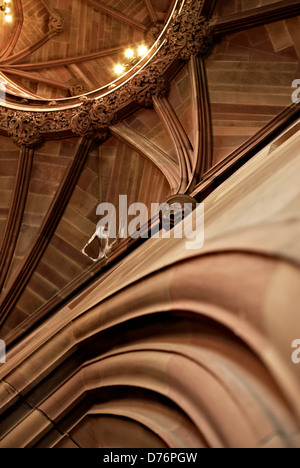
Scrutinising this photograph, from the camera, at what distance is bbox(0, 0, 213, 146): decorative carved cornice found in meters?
7.88

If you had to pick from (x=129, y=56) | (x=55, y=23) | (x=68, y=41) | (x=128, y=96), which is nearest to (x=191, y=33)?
(x=128, y=96)

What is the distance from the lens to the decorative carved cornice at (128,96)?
788 cm

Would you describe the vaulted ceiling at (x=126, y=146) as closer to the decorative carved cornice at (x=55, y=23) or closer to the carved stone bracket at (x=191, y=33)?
the carved stone bracket at (x=191, y=33)

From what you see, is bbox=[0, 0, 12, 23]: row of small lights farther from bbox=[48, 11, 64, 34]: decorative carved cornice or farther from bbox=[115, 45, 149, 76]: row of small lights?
bbox=[115, 45, 149, 76]: row of small lights

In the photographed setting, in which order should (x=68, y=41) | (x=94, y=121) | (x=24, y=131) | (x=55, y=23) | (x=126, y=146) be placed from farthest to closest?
(x=68, y=41) < (x=55, y=23) < (x=24, y=131) < (x=94, y=121) < (x=126, y=146)

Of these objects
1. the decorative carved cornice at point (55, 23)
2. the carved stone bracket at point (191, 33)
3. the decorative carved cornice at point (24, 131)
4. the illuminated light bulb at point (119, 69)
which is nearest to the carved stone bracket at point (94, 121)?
the decorative carved cornice at point (24, 131)

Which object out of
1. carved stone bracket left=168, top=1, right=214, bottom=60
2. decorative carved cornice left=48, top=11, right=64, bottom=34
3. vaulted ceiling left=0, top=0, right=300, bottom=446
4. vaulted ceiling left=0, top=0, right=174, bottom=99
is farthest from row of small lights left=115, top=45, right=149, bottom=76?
carved stone bracket left=168, top=1, right=214, bottom=60

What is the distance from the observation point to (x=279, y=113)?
6812 mm

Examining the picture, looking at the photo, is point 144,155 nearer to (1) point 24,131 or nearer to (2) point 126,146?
(2) point 126,146

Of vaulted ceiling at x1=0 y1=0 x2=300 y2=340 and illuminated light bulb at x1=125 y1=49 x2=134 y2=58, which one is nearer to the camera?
vaulted ceiling at x1=0 y1=0 x2=300 y2=340

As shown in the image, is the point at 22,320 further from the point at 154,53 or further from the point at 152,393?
the point at 152,393

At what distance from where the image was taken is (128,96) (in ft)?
27.0

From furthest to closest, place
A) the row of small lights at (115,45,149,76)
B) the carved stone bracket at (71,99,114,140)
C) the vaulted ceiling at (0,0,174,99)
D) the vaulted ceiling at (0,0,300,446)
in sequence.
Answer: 1. the vaulted ceiling at (0,0,174,99)
2. the row of small lights at (115,45,149,76)
3. the carved stone bracket at (71,99,114,140)
4. the vaulted ceiling at (0,0,300,446)

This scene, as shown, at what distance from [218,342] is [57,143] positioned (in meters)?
7.26
